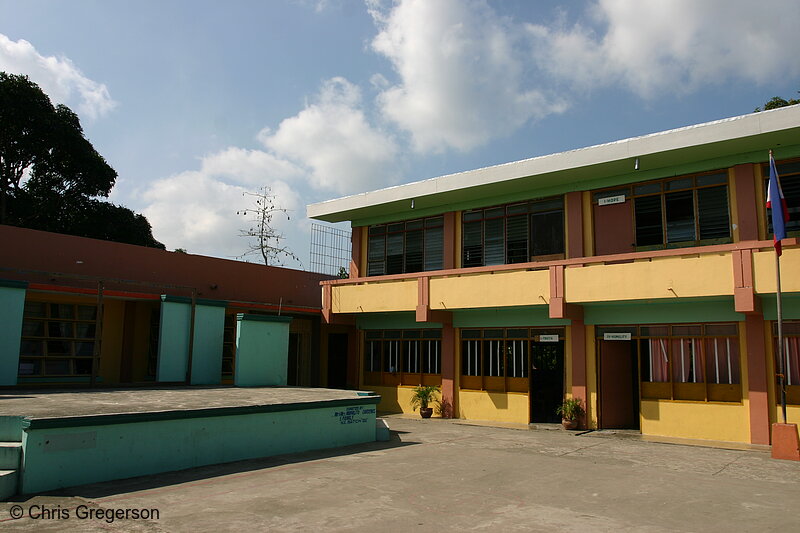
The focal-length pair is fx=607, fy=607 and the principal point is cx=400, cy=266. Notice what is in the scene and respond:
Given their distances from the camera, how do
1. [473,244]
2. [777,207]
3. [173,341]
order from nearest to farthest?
1. [777,207]
2. [173,341]
3. [473,244]

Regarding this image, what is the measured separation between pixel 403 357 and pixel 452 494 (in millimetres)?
11790

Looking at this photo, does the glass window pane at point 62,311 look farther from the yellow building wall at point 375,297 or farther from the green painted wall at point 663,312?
the green painted wall at point 663,312

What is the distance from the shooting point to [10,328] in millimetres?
12477

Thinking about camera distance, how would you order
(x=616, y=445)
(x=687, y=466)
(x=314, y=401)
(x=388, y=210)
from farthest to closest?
1. (x=388, y=210)
2. (x=616, y=445)
3. (x=314, y=401)
4. (x=687, y=466)

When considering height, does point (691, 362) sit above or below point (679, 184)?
below

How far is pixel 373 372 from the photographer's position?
2092 centimetres

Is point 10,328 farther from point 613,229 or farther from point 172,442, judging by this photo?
point 613,229

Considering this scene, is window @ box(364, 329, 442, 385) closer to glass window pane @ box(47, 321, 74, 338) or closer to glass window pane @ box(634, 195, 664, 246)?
glass window pane @ box(634, 195, 664, 246)

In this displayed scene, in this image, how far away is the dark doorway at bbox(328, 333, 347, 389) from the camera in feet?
72.9

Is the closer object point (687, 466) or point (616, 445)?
point (687, 466)

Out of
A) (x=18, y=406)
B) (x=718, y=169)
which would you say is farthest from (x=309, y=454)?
(x=718, y=169)

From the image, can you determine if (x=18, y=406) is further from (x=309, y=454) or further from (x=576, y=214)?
(x=576, y=214)

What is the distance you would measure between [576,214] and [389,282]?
19.9ft

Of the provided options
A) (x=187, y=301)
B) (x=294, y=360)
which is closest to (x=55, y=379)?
(x=187, y=301)
